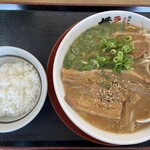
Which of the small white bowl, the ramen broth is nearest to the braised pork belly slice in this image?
the ramen broth


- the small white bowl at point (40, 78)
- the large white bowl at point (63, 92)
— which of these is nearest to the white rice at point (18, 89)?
the small white bowl at point (40, 78)

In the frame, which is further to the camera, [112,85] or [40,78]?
[40,78]

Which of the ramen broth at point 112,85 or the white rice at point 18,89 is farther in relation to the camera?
the white rice at point 18,89

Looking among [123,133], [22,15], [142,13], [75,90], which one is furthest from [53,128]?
[142,13]

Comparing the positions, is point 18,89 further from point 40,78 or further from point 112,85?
point 112,85

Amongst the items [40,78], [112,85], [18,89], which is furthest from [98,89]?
→ [18,89]

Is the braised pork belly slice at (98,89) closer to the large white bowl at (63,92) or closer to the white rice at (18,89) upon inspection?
the large white bowl at (63,92)
